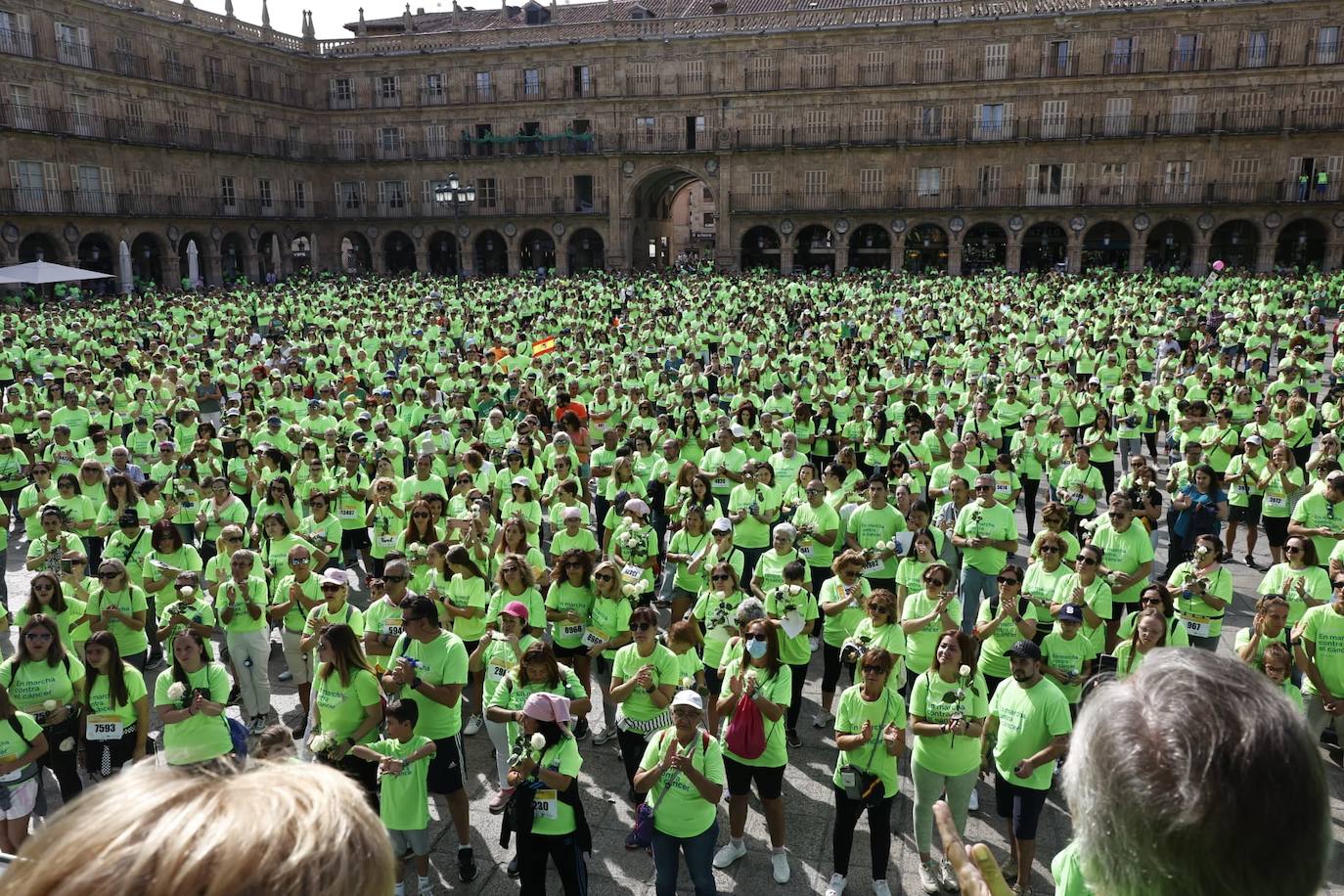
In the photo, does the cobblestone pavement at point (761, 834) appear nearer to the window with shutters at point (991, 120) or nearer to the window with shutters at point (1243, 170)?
the window with shutters at point (991, 120)

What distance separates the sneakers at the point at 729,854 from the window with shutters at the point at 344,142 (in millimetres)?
54178

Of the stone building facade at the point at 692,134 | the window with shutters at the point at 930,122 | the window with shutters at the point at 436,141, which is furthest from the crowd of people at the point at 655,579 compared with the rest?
the window with shutters at the point at 436,141

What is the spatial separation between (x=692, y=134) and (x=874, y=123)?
9196mm

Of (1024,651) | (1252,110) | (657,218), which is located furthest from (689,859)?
(657,218)

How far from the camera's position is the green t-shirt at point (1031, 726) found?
5.62 meters

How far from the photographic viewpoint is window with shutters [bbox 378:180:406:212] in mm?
53250

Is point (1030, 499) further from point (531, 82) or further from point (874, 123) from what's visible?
point (531, 82)

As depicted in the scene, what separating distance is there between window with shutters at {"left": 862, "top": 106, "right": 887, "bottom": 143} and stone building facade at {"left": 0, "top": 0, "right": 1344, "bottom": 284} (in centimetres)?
11

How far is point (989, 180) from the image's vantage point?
46.1 metres

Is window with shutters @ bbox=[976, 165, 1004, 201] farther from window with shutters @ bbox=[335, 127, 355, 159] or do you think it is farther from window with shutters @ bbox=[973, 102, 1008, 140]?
window with shutters @ bbox=[335, 127, 355, 159]

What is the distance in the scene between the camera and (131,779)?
3.90ft

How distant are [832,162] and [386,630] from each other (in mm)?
44458

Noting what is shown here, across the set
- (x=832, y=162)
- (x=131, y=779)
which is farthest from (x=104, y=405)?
(x=832, y=162)

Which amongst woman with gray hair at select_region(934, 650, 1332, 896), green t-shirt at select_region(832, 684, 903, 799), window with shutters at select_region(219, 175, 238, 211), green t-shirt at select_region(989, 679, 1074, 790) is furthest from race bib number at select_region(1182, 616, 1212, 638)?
window with shutters at select_region(219, 175, 238, 211)
